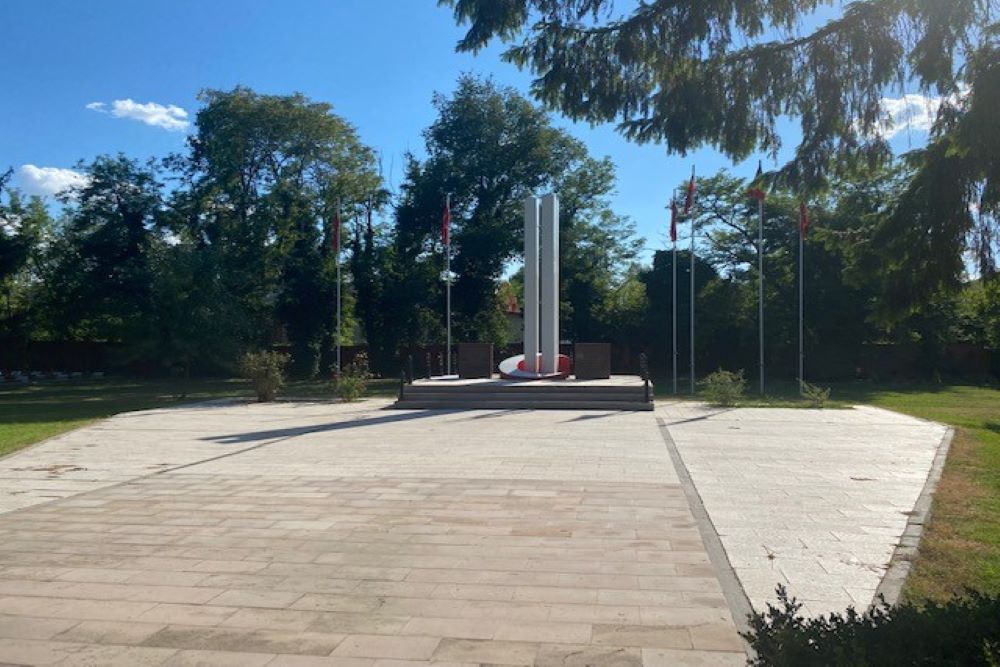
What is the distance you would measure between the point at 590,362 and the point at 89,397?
20.0 meters

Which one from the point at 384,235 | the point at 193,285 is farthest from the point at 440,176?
the point at 193,285

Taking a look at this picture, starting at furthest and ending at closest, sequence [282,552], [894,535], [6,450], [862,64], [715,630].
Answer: [6,450] < [894,535] < [282,552] < [862,64] < [715,630]

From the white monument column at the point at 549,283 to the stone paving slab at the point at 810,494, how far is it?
889 cm

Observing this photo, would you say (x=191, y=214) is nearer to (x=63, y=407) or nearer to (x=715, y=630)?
(x=63, y=407)

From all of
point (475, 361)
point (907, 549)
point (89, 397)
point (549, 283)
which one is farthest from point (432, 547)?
point (89, 397)

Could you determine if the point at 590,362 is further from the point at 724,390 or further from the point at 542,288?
the point at 724,390

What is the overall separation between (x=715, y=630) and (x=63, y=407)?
26.9 meters

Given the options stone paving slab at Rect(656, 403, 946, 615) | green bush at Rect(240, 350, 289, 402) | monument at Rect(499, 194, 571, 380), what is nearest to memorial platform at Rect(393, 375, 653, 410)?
monument at Rect(499, 194, 571, 380)

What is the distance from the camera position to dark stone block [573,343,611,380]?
28.4 m

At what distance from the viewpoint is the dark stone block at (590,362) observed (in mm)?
28375

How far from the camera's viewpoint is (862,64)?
17.9 ft

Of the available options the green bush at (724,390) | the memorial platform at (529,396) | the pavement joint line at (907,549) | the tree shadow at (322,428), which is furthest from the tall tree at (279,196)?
the pavement joint line at (907,549)

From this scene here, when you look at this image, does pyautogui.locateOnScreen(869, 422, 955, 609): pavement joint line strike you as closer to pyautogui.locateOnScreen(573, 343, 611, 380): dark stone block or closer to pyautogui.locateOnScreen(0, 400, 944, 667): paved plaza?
pyautogui.locateOnScreen(0, 400, 944, 667): paved plaza

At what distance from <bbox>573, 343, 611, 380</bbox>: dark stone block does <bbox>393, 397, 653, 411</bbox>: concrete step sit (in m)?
4.10
